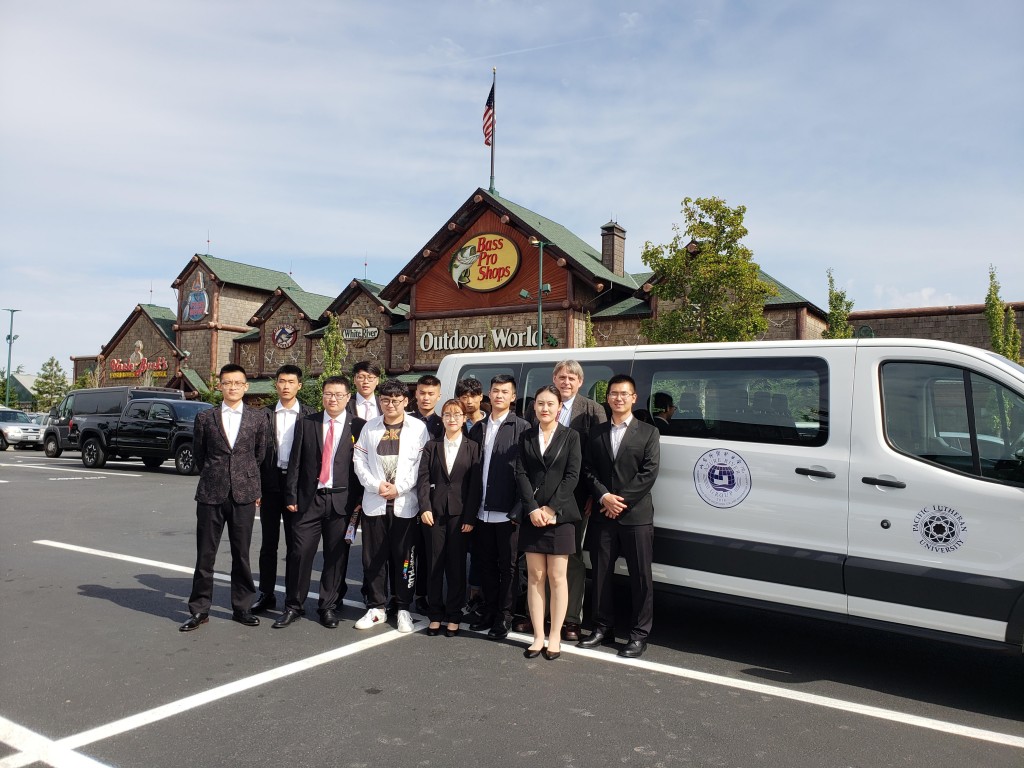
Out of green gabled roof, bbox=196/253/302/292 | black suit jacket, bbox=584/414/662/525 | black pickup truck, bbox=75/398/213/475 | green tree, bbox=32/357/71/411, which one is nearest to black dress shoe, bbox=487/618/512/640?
black suit jacket, bbox=584/414/662/525

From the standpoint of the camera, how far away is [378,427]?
573cm

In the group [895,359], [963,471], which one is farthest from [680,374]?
[963,471]

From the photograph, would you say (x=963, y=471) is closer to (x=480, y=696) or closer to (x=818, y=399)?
(x=818, y=399)

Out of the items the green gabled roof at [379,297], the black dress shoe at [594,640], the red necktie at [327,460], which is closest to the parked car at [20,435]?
the green gabled roof at [379,297]

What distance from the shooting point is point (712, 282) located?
2033 cm

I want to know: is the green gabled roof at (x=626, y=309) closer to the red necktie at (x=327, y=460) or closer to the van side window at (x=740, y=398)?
the van side window at (x=740, y=398)

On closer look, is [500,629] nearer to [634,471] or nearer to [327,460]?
[634,471]

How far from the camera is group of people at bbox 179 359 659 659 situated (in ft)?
16.7

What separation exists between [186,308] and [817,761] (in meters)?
45.0

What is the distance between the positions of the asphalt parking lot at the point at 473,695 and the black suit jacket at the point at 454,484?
921 millimetres

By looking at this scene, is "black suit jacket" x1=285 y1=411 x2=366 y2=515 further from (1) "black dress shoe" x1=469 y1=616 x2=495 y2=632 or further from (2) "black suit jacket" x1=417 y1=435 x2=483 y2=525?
(1) "black dress shoe" x1=469 y1=616 x2=495 y2=632

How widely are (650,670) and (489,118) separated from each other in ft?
100

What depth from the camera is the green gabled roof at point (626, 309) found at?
27.0 meters

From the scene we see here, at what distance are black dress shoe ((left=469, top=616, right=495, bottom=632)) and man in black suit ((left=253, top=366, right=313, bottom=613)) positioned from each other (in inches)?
61.4
